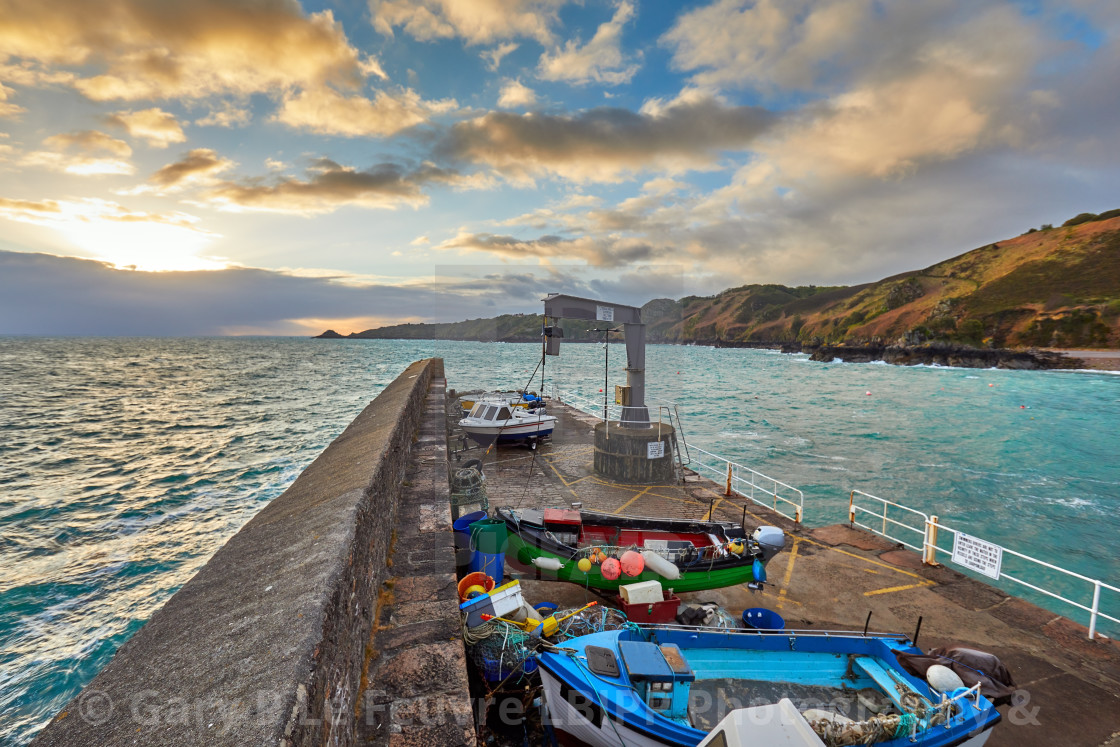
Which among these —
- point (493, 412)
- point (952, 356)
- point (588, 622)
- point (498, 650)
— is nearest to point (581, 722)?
point (498, 650)

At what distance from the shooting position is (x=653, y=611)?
7.39 meters

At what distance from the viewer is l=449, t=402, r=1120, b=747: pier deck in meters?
6.17

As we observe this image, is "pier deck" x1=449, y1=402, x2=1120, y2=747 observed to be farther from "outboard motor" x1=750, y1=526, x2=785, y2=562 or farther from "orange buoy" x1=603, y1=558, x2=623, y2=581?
"orange buoy" x1=603, y1=558, x2=623, y2=581

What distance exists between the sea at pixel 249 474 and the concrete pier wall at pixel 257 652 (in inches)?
307

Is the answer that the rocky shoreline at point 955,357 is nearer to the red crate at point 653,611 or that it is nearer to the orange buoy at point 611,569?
the red crate at point 653,611

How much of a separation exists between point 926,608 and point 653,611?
537 centimetres

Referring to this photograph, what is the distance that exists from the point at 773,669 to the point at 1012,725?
3.28 meters

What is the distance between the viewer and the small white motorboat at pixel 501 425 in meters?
20.0

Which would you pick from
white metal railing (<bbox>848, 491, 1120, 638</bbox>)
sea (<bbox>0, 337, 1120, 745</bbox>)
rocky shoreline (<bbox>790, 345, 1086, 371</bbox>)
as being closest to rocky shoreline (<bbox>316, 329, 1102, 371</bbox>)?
rocky shoreline (<bbox>790, 345, 1086, 371</bbox>)

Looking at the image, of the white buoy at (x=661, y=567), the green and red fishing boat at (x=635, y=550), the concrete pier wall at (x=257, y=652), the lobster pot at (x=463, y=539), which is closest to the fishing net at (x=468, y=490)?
the green and red fishing boat at (x=635, y=550)

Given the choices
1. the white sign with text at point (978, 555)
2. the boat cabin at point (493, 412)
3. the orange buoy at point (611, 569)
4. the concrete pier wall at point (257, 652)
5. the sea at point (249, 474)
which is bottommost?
the sea at point (249, 474)

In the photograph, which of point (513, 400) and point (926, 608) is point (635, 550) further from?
point (513, 400)

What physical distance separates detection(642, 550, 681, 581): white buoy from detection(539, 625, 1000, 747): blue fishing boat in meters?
1.78

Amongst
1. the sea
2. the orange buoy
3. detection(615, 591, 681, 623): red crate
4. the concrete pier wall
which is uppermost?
the concrete pier wall
